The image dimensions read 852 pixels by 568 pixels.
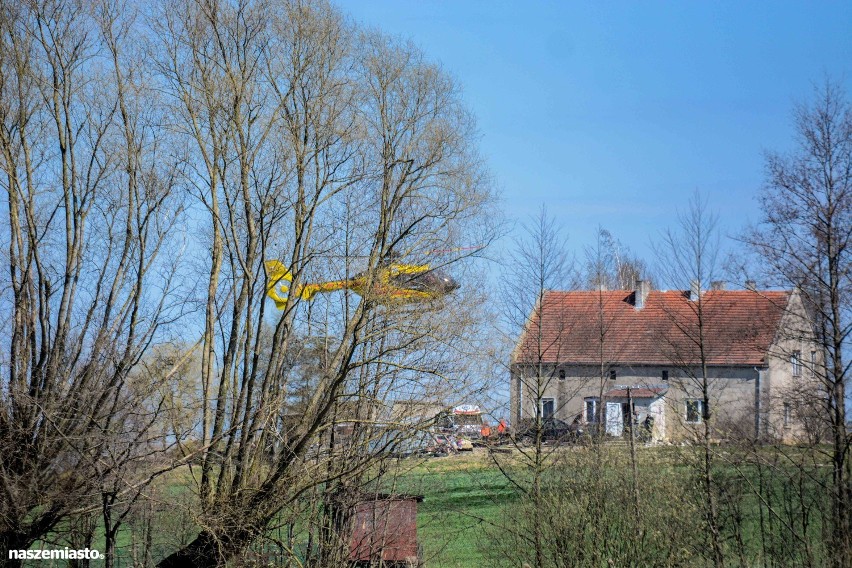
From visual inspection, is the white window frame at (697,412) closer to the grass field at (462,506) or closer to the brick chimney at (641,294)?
the grass field at (462,506)

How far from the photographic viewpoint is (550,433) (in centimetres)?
1916

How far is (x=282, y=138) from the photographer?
53.7 ft

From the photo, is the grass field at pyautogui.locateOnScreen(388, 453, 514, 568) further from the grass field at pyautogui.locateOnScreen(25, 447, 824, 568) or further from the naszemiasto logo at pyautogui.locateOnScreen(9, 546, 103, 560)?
the naszemiasto logo at pyautogui.locateOnScreen(9, 546, 103, 560)

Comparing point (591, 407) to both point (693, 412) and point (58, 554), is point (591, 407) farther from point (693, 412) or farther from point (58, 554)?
point (58, 554)

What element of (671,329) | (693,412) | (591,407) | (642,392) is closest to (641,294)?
(642,392)

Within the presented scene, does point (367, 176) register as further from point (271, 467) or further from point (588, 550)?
point (588, 550)

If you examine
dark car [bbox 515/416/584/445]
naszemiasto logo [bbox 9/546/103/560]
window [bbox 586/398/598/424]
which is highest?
window [bbox 586/398/598/424]

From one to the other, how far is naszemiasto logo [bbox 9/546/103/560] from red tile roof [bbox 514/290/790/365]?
8.89 metres

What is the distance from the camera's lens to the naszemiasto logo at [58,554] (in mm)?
15095

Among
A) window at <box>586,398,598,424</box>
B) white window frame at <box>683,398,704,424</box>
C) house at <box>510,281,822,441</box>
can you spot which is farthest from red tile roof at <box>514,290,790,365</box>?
white window frame at <box>683,398,704,424</box>

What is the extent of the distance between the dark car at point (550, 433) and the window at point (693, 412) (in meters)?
1.95


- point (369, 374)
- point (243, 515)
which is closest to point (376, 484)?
point (369, 374)

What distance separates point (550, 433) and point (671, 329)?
14.1m

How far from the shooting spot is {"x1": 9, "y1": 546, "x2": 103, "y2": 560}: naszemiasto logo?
15095mm
